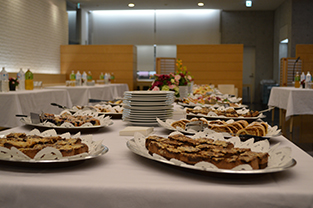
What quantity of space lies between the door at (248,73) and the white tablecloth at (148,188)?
11942 mm

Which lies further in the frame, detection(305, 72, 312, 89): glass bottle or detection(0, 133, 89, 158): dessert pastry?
detection(305, 72, 312, 89): glass bottle

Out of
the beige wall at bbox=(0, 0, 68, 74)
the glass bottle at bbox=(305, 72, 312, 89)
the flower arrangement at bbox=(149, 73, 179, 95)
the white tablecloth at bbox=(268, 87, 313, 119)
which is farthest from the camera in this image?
the beige wall at bbox=(0, 0, 68, 74)

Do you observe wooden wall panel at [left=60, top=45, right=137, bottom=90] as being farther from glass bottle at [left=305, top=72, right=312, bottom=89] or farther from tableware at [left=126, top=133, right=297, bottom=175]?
tableware at [left=126, top=133, right=297, bottom=175]

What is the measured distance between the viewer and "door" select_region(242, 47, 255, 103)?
12117 mm

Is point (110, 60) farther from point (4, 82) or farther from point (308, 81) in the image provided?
point (4, 82)

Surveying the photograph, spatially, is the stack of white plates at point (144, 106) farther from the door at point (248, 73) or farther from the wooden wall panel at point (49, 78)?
the door at point (248, 73)

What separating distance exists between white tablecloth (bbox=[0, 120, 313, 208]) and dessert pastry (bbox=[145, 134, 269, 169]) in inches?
1.0

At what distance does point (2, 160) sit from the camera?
608 mm

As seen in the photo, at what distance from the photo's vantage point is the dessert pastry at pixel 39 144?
0.62m

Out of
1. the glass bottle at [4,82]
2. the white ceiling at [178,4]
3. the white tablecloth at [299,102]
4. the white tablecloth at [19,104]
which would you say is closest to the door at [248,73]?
the white ceiling at [178,4]

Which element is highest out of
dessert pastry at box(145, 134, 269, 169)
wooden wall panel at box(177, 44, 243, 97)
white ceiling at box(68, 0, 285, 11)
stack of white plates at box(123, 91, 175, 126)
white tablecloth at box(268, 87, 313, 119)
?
white ceiling at box(68, 0, 285, 11)

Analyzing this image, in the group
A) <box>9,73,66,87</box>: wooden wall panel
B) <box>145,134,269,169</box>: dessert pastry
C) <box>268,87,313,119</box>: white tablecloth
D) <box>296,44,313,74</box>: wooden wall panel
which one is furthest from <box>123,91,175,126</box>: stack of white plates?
<box>296,44,313,74</box>: wooden wall panel

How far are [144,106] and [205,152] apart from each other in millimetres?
603

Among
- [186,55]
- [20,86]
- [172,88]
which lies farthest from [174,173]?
[186,55]
